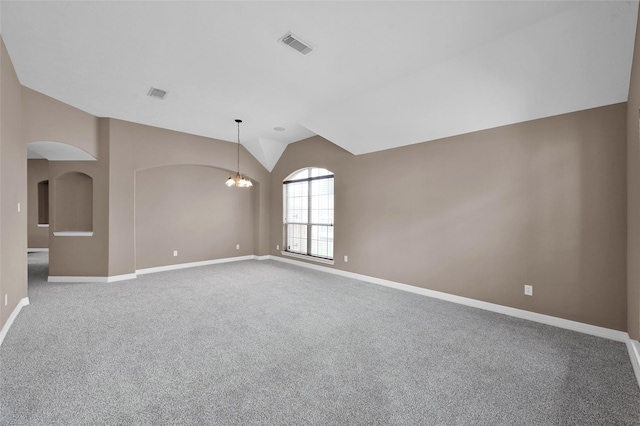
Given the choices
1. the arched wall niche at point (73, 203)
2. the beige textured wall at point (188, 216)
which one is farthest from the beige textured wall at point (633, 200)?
the arched wall niche at point (73, 203)

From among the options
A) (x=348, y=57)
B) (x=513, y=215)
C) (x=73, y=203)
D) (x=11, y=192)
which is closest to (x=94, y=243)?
(x=73, y=203)

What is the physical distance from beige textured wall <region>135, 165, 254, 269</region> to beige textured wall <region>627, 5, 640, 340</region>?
22.4ft

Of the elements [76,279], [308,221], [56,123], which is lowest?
[76,279]

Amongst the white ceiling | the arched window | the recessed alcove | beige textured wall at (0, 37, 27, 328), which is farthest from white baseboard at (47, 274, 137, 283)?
the recessed alcove

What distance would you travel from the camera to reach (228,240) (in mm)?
7035

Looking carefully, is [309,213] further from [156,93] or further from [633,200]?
[633,200]

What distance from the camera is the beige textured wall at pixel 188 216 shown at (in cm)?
573

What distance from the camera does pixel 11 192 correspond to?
3.09m

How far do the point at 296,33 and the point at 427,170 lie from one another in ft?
9.26

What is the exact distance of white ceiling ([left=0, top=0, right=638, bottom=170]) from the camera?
228cm

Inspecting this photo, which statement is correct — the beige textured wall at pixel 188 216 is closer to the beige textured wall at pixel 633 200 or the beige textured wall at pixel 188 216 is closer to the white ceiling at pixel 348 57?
the white ceiling at pixel 348 57

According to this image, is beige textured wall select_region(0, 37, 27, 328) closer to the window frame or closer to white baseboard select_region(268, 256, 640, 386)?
the window frame

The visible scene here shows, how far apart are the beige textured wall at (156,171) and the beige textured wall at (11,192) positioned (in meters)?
1.36

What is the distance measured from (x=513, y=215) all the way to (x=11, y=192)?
594cm
